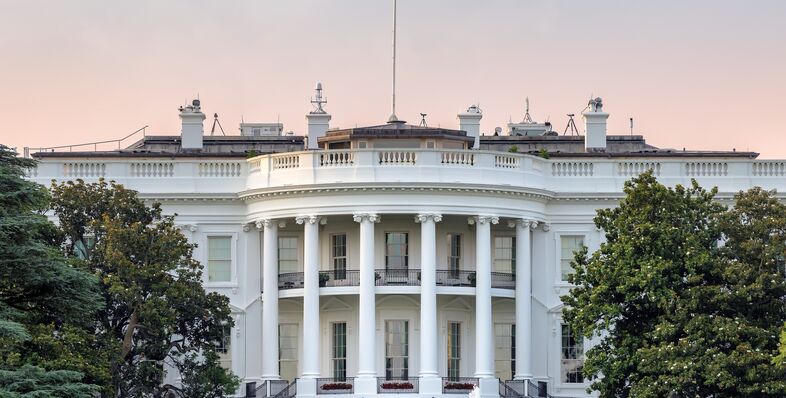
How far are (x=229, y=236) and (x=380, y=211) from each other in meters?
7.17

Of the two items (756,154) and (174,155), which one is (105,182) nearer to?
(174,155)

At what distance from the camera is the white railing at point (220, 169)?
86.2 meters

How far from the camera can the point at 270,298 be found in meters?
84.4

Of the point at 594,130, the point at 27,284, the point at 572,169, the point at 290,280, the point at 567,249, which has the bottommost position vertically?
the point at 27,284

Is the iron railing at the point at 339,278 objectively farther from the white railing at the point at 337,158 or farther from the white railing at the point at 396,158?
the white railing at the point at 396,158

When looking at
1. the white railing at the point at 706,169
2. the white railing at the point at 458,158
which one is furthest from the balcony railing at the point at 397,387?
the white railing at the point at 706,169

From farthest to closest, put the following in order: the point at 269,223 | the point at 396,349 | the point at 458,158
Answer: the point at 396,349
the point at 269,223
the point at 458,158

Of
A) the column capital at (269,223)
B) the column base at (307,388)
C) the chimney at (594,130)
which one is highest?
the chimney at (594,130)

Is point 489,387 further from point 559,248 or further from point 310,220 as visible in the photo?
point 310,220

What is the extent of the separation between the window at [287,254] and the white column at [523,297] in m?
8.51

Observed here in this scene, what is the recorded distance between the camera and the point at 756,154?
89.8m

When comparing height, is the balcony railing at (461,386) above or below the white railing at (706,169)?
below

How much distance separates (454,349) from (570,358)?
177 inches

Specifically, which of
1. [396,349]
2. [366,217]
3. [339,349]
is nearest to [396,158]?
[366,217]
